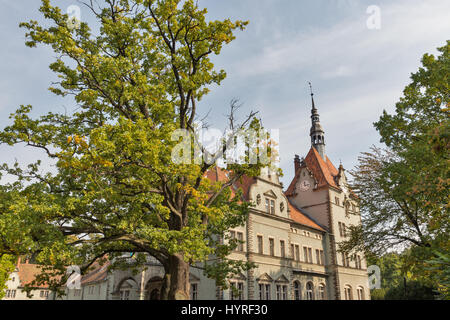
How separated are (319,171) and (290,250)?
14.8m

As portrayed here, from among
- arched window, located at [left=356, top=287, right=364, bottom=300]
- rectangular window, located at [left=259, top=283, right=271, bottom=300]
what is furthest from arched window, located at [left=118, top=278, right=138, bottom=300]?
arched window, located at [left=356, top=287, right=364, bottom=300]

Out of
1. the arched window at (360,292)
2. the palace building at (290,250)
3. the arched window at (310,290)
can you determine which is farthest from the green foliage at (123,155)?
the arched window at (360,292)

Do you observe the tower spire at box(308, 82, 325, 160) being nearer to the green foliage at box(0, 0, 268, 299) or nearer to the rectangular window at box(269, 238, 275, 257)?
the rectangular window at box(269, 238, 275, 257)

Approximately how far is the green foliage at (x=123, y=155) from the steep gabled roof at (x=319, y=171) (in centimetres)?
2939

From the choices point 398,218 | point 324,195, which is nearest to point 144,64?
point 398,218

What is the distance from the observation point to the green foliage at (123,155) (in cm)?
1252

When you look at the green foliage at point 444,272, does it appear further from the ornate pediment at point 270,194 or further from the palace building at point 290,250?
the ornate pediment at point 270,194

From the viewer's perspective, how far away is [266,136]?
57.0ft

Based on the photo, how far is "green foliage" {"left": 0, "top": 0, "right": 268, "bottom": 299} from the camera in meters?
12.5

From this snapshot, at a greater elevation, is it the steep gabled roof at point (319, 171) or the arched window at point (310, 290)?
the steep gabled roof at point (319, 171)

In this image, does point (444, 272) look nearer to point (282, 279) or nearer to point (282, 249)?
point (282, 279)

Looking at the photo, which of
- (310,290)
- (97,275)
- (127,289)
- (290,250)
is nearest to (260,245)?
(290,250)

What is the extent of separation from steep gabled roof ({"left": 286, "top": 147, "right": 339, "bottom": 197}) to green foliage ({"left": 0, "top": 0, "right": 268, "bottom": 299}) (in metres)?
29.4
